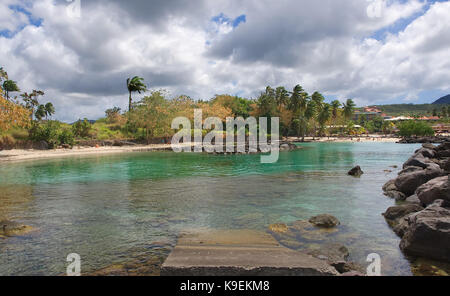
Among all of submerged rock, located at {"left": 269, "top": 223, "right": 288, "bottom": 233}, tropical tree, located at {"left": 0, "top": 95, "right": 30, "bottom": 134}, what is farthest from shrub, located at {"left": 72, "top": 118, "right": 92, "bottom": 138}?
submerged rock, located at {"left": 269, "top": 223, "right": 288, "bottom": 233}

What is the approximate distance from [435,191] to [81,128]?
52269 mm

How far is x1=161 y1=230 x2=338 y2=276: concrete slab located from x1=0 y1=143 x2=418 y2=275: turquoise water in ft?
4.77

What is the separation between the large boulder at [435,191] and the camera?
26.9 ft

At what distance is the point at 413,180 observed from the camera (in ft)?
40.0

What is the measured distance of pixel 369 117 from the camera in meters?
159

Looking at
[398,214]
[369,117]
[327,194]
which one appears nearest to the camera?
[398,214]

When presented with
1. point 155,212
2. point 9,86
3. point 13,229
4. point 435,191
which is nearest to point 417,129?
point 435,191

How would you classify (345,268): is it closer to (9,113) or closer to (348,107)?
(9,113)

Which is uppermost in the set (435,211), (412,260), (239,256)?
(435,211)

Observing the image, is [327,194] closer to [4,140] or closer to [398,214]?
[398,214]

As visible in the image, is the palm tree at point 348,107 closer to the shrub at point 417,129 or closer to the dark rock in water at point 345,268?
the shrub at point 417,129

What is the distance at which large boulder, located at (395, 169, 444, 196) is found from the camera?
1160 centimetres
